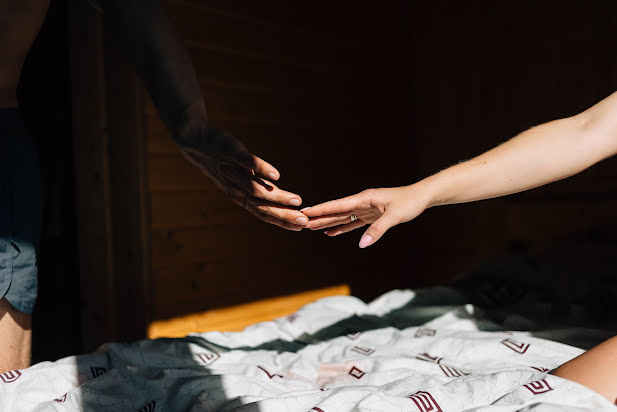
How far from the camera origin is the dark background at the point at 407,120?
8.61 feet

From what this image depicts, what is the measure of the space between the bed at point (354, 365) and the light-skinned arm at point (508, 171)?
1.28 feet

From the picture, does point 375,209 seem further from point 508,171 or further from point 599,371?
point 599,371

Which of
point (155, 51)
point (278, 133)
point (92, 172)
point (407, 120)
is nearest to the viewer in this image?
point (155, 51)

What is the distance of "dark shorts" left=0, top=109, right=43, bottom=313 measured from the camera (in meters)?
1.15

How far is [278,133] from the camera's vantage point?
2.96 m

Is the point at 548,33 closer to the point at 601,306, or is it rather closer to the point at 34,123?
the point at 601,306

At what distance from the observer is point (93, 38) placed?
2.42 m

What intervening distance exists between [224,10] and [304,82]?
62 cm

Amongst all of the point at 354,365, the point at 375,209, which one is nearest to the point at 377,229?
the point at 375,209

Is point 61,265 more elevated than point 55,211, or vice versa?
point 55,211

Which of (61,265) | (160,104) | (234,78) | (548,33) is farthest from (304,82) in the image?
(160,104)

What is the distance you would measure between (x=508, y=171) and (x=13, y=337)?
1194mm

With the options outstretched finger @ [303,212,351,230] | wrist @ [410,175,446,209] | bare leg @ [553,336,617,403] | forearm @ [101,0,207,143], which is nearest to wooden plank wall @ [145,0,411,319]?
forearm @ [101,0,207,143]

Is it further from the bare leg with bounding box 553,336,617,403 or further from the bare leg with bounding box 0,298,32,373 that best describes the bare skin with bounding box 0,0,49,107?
the bare leg with bounding box 553,336,617,403
